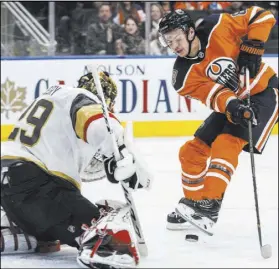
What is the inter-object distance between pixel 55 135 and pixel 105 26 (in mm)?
3868

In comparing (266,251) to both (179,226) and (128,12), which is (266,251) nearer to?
(179,226)

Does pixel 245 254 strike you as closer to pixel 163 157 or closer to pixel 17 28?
pixel 163 157

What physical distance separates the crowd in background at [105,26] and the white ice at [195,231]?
3.87ft

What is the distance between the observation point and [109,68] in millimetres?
6324

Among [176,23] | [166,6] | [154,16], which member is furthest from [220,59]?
[166,6]

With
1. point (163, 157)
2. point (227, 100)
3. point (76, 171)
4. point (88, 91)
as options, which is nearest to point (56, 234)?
point (76, 171)

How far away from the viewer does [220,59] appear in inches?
141

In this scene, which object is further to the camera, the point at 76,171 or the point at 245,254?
the point at 245,254

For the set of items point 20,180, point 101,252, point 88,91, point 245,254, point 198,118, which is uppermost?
point 88,91

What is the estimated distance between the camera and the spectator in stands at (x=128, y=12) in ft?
21.9

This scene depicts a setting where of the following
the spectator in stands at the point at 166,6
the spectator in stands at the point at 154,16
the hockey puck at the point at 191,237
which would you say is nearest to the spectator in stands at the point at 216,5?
the spectator in stands at the point at 166,6

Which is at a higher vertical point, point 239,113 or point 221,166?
point 239,113

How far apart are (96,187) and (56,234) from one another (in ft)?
A: 5.53

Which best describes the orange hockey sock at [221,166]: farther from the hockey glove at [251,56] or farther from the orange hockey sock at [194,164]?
the hockey glove at [251,56]
